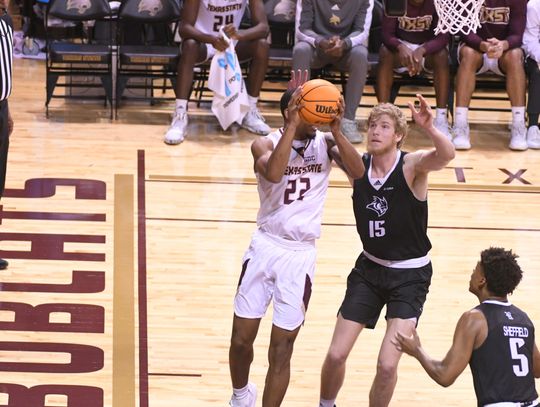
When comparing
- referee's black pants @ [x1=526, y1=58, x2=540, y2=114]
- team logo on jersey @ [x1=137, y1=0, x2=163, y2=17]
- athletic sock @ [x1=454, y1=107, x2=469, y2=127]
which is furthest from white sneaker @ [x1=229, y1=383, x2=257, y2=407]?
team logo on jersey @ [x1=137, y1=0, x2=163, y2=17]

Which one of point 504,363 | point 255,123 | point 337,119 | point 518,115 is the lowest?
point 255,123

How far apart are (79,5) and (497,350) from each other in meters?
7.67

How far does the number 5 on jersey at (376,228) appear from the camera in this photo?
6004mm

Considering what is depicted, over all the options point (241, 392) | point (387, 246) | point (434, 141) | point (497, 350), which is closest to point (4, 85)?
point (241, 392)

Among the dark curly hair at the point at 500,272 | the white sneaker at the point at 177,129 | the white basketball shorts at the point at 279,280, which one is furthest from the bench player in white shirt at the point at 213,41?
the dark curly hair at the point at 500,272

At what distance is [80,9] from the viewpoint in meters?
11.5

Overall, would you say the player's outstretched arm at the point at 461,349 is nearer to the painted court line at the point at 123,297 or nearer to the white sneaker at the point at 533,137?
the painted court line at the point at 123,297

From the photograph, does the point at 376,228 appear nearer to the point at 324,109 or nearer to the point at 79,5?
the point at 324,109

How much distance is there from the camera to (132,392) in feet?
20.9

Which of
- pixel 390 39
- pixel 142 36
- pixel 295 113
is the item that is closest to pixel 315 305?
pixel 295 113

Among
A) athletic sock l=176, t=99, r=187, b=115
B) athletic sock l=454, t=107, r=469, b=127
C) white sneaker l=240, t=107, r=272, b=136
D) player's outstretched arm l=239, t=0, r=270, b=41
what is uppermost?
player's outstretched arm l=239, t=0, r=270, b=41

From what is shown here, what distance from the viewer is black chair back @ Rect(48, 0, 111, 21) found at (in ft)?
37.7

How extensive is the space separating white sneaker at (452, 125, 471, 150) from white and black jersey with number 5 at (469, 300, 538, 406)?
20.5 feet

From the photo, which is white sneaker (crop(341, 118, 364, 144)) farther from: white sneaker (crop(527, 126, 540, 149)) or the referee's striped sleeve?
the referee's striped sleeve
